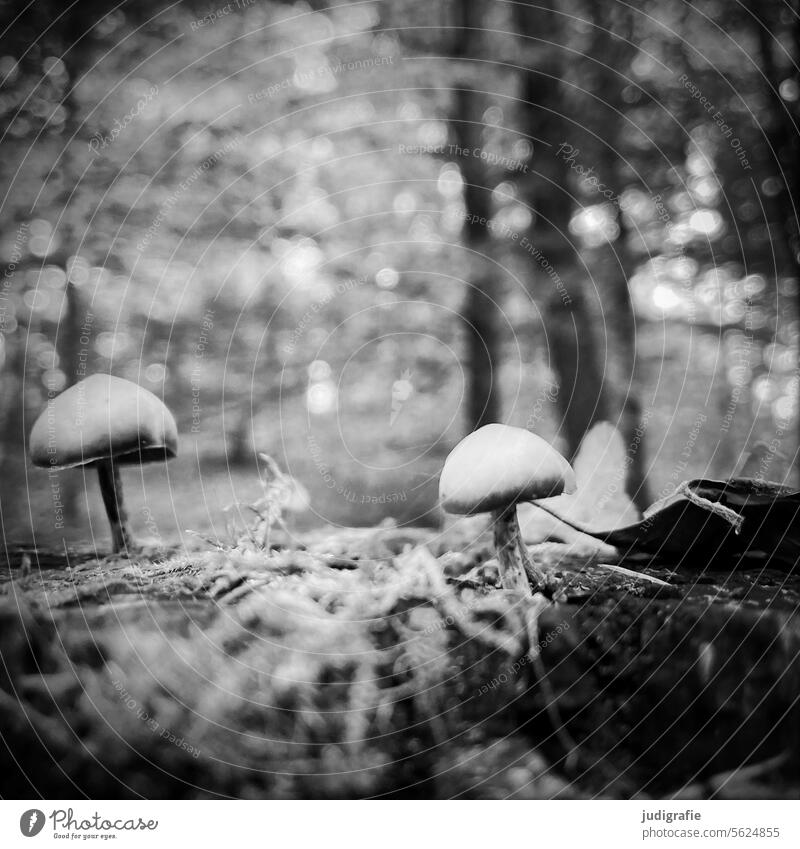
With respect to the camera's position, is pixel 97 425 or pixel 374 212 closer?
pixel 97 425

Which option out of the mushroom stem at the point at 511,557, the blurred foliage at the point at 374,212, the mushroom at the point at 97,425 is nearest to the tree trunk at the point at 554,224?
the blurred foliage at the point at 374,212

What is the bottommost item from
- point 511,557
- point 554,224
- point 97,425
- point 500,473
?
point 511,557

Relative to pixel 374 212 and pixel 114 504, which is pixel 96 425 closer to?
pixel 114 504

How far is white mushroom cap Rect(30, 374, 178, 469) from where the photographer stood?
0.57m

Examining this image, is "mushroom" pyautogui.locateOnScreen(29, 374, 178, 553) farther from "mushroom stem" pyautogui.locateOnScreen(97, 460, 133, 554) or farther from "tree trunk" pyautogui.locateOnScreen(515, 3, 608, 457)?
"tree trunk" pyautogui.locateOnScreen(515, 3, 608, 457)

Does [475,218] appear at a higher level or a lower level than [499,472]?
higher

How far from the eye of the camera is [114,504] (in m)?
0.62

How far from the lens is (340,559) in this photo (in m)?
0.64

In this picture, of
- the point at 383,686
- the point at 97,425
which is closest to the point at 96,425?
the point at 97,425

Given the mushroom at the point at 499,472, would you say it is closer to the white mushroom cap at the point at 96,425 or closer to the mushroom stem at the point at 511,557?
the mushroom stem at the point at 511,557

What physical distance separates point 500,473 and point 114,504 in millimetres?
425
